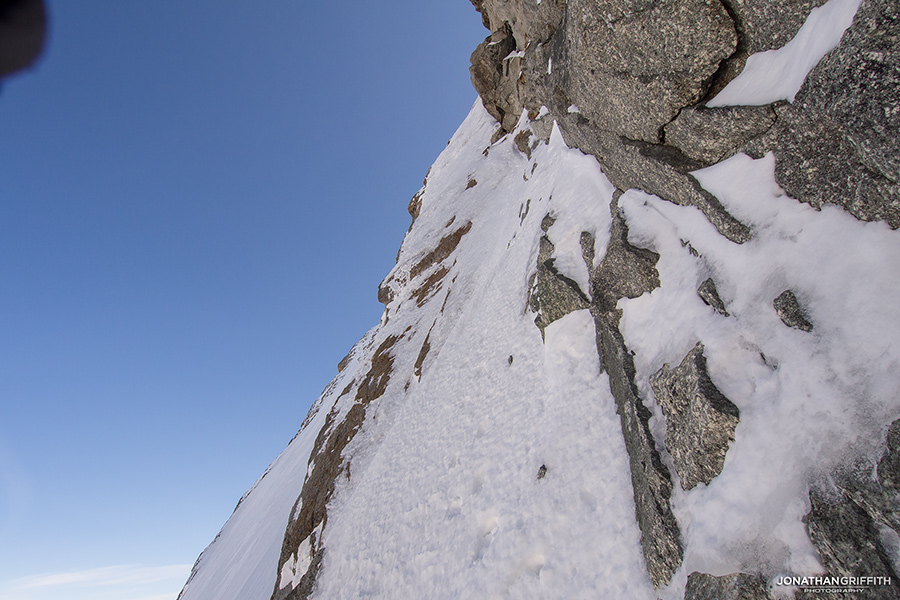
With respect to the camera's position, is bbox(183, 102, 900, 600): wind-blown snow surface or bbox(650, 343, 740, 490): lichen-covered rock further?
bbox(650, 343, 740, 490): lichen-covered rock

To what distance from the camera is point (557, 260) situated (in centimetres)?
1242

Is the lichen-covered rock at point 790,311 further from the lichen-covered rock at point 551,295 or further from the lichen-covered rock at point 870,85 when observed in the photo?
the lichen-covered rock at point 551,295

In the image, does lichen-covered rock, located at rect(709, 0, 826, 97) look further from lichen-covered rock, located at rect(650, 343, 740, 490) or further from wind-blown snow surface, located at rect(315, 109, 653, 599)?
lichen-covered rock, located at rect(650, 343, 740, 490)

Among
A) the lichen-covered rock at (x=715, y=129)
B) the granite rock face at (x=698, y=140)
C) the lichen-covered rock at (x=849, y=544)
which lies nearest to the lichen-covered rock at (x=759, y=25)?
the granite rock face at (x=698, y=140)

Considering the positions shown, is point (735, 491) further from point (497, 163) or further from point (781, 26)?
point (497, 163)

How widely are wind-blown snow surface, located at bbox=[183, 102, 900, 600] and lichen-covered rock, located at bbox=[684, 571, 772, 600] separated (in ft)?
0.41

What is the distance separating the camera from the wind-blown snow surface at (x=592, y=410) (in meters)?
4.96

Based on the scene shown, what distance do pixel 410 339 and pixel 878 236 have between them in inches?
740

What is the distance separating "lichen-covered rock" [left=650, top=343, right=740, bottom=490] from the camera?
19.2 feet

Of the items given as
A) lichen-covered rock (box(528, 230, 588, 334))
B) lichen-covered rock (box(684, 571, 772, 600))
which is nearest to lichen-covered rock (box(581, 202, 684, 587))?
lichen-covered rock (box(684, 571, 772, 600))

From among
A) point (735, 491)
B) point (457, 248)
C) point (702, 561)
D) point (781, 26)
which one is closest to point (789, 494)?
point (735, 491)

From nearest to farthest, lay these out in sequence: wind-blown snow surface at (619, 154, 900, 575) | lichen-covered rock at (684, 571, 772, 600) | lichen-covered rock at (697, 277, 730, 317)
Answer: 1. wind-blown snow surface at (619, 154, 900, 575)
2. lichen-covered rock at (684, 571, 772, 600)
3. lichen-covered rock at (697, 277, 730, 317)

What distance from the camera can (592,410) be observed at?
907 centimetres

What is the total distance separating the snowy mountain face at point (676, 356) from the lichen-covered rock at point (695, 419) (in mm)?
29
